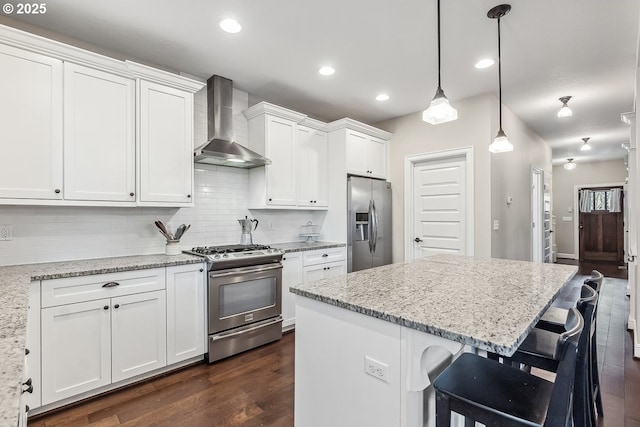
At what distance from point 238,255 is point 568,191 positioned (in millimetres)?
9670

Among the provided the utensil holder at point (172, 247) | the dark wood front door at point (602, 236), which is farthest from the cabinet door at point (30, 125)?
the dark wood front door at point (602, 236)

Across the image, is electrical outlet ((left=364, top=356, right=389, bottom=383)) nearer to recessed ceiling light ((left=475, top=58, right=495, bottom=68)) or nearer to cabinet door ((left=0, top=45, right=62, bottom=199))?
cabinet door ((left=0, top=45, right=62, bottom=199))

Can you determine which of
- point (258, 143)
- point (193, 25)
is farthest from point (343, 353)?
point (258, 143)

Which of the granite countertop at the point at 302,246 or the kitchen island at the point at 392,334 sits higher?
the granite countertop at the point at 302,246

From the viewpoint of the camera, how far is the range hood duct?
3.18 metres

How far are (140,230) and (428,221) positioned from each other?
3.42 m

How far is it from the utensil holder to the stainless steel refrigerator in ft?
6.58

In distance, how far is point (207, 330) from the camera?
2791mm

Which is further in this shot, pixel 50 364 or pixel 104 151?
pixel 104 151

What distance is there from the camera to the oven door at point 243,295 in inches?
110

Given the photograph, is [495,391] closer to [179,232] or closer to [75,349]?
[75,349]

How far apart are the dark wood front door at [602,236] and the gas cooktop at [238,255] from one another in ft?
30.4

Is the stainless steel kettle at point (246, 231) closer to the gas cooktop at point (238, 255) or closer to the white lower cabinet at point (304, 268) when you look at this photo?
the gas cooktop at point (238, 255)

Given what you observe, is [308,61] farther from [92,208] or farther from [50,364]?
[50,364]
